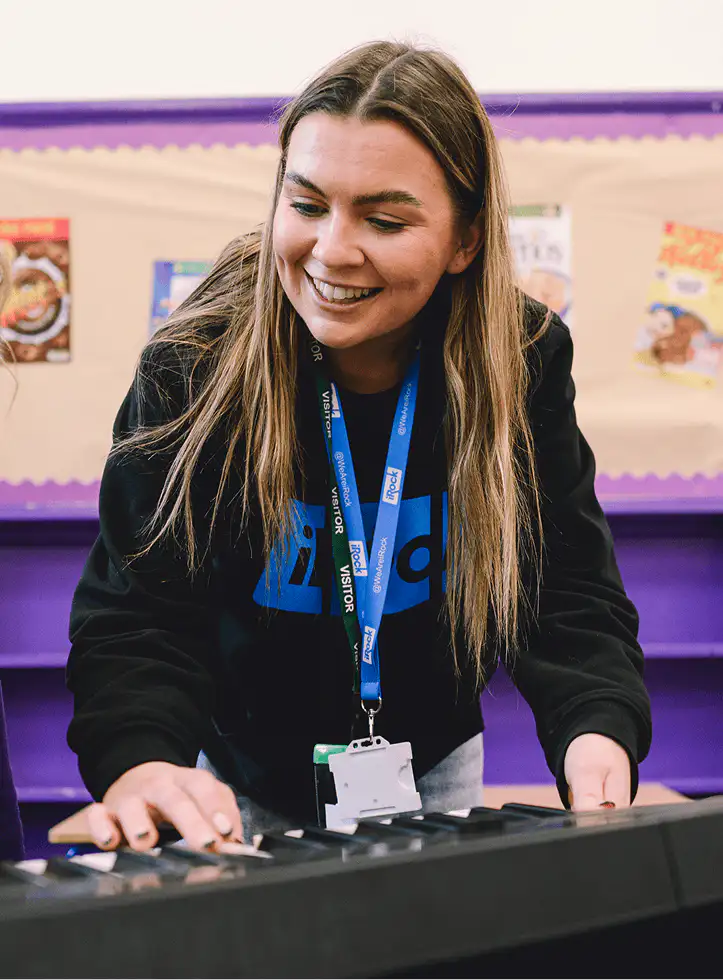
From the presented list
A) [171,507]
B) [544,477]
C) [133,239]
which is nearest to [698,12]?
[133,239]

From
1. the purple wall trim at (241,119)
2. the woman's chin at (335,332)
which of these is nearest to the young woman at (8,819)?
the woman's chin at (335,332)

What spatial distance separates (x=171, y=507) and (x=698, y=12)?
9.19ft

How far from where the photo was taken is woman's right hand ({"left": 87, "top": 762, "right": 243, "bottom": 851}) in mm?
633

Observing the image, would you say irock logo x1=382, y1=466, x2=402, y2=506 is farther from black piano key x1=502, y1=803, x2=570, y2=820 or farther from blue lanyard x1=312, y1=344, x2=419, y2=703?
black piano key x1=502, y1=803, x2=570, y2=820

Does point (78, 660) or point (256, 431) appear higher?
point (256, 431)

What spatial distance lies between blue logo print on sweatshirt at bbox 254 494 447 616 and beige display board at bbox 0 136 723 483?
186 cm

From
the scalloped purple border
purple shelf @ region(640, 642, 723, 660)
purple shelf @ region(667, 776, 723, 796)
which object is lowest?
Answer: purple shelf @ region(667, 776, 723, 796)

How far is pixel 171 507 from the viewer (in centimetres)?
98

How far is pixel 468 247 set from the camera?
1.08 meters

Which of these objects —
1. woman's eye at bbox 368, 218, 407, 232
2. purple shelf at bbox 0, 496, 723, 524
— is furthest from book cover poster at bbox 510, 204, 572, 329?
woman's eye at bbox 368, 218, 407, 232

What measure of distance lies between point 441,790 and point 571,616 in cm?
29

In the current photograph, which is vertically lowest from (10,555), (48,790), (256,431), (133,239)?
(48,790)

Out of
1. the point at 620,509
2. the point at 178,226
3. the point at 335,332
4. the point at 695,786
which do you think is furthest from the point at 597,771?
the point at 178,226

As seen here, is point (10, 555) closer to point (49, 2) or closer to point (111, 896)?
point (49, 2)
